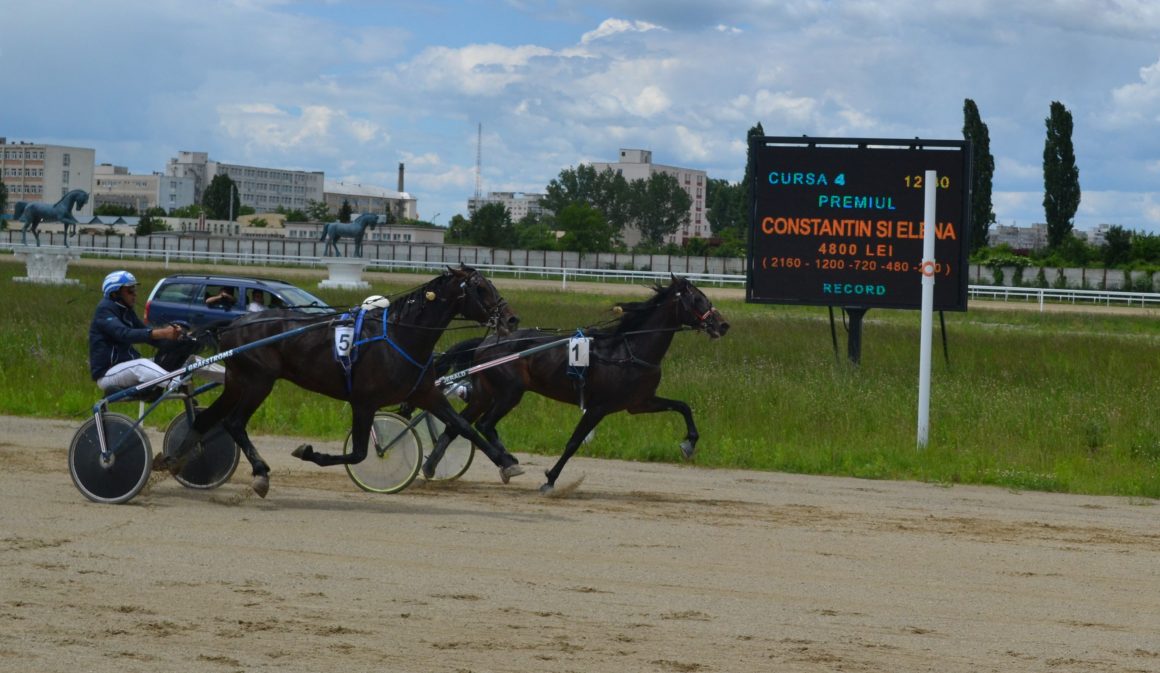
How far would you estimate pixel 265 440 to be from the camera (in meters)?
14.4

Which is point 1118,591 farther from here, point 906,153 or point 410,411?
point 906,153

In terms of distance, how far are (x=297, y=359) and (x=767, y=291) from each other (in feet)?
32.3

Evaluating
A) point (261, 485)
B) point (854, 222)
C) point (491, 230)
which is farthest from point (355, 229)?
point (261, 485)

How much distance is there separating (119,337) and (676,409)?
452 centimetres

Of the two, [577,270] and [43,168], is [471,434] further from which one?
[43,168]

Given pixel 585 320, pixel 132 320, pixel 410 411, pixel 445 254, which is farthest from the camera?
pixel 445 254

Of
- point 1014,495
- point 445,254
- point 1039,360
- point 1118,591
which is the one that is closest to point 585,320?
point 1039,360

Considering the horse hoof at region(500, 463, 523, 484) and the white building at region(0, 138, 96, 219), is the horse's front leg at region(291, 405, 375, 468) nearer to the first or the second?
the horse hoof at region(500, 463, 523, 484)

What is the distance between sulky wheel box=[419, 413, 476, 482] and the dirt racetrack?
0.61 ft

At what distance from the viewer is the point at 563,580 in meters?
7.84

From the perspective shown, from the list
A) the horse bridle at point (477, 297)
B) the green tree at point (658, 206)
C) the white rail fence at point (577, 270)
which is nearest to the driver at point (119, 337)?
the horse bridle at point (477, 297)

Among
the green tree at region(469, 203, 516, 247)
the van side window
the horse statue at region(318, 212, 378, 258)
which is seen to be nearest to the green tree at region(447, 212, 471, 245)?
the green tree at region(469, 203, 516, 247)

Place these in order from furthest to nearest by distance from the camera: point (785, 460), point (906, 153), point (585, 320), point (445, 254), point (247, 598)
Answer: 1. point (445, 254)
2. point (585, 320)
3. point (906, 153)
4. point (785, 460)
5. point (247, 598)

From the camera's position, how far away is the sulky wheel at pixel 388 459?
1083cm
